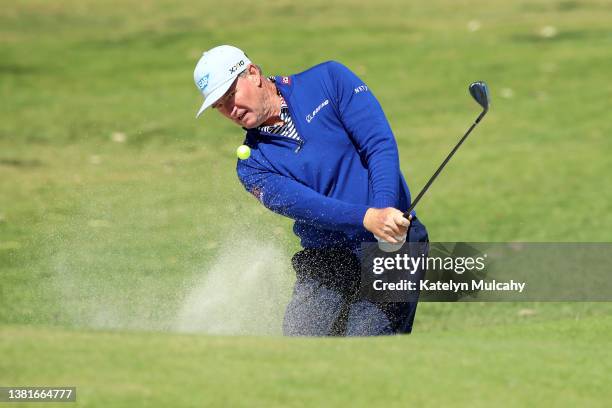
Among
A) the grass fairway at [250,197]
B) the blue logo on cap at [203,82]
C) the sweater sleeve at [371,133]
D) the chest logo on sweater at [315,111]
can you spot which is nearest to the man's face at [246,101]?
the blue logo on cap at [203,82]

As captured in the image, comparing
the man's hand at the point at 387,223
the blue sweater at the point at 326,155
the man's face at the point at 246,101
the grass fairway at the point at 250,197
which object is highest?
the man's face at the point at 246,101

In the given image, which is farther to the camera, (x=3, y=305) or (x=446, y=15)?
(x=446, y=15)

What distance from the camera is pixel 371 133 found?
5.92m

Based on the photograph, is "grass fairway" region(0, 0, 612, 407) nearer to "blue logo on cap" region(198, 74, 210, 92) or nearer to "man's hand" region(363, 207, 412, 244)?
"man's hand" region(363, 207, 412, 244)

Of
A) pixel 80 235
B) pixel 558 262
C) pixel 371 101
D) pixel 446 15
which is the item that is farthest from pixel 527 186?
pixel 446 15

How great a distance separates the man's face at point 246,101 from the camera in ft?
19.1

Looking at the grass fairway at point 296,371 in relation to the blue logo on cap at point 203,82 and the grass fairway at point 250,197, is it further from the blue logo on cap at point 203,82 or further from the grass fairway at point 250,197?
the blue logo on cap at point 203,82

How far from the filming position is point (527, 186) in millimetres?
11625

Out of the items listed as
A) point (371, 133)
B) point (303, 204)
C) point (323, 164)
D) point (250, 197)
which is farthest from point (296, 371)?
point (250, 197)

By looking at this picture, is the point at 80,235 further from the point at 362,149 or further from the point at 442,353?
the point at 442,353

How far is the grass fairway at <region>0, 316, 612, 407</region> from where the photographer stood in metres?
4.54

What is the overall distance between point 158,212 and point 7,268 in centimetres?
201

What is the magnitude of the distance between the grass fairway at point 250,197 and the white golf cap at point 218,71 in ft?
3.84

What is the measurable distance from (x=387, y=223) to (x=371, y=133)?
567 millimetres
